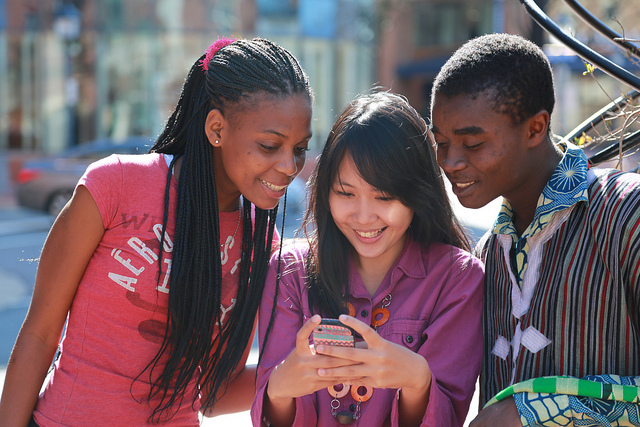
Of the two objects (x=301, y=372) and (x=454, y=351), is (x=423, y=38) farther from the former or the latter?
(x=301, y=372)

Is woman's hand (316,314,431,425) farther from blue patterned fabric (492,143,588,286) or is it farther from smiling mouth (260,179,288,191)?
smiling mouth (260,179,288,191)

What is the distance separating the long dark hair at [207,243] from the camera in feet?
7.59

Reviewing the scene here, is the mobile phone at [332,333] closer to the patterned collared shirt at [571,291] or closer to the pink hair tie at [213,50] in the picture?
the patterned collared shirt at [571,291]

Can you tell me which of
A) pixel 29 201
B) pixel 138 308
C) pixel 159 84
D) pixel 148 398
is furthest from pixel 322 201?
pixel 159 84

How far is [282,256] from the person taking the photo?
93.6 inches

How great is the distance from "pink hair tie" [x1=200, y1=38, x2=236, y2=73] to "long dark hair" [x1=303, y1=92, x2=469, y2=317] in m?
0.54

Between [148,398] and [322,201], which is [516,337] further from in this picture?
[148,398]

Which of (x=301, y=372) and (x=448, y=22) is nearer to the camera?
(x=301, y=372)

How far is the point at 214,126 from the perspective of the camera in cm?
241

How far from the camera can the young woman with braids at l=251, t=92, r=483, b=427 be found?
203 centimetres

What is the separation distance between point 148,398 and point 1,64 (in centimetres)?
1983

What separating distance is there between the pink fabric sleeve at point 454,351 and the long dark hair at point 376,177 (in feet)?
0.84

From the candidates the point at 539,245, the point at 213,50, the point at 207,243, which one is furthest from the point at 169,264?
the point at 539,245

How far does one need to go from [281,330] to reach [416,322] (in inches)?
17.1
